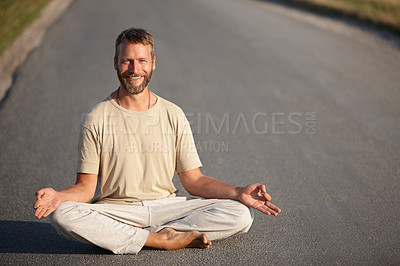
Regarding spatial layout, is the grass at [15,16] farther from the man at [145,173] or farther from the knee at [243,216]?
the knee at [243,216]

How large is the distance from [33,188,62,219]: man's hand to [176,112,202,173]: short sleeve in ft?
3.43

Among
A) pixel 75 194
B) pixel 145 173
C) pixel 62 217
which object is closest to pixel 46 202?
pixel 62 217

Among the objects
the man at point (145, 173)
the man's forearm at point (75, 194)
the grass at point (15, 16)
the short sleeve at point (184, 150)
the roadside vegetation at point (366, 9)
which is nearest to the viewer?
the man's forearm at point (75, 194)

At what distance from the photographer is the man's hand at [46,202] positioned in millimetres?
3527

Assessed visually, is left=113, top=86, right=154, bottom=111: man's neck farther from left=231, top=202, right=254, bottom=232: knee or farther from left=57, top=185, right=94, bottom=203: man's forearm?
left=231, top=202, right=254, bottom=232: knee

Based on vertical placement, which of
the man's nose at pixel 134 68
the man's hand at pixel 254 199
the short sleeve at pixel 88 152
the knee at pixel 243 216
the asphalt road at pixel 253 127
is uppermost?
the man's nose at pixel 134 68

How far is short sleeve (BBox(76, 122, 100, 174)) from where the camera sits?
393cm

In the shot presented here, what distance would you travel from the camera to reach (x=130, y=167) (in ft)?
13.1

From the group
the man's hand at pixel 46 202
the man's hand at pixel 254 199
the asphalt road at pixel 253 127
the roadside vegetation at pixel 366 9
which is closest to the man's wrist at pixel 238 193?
the man's hand at pixel 254 199

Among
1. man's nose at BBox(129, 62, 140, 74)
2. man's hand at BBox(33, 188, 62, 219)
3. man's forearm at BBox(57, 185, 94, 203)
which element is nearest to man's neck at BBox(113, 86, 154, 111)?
man's nose at BBox(129, 62, 140, 74)

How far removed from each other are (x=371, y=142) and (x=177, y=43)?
6.69 meters

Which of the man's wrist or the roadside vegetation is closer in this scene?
the man's wrist

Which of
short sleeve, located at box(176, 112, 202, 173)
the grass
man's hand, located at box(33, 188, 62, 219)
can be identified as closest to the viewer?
man's hand, located at box(33, 188, 62, 219)

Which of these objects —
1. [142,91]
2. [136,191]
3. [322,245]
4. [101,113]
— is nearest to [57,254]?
[136,191]
